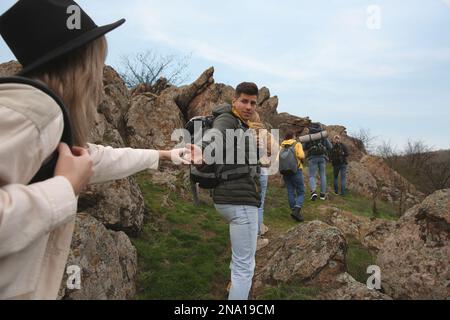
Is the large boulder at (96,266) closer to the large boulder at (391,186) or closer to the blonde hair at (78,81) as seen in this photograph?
the blonde hair at (78,81)

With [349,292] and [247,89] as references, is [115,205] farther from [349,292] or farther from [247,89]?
[349,292]

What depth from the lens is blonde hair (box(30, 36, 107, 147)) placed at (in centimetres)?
145

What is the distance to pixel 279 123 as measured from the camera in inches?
1002

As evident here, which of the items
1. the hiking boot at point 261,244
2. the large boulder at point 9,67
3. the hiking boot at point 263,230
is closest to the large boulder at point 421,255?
the hiking boot at point 261,244

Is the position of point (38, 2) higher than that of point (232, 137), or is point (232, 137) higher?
point (38, 2)

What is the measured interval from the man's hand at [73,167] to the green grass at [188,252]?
3598 mm

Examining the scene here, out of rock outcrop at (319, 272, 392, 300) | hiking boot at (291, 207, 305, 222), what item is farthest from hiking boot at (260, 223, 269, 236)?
rock outcrop at (319, 272, 392, 300)

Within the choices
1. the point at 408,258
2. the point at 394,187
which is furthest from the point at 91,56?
the point at 394,187

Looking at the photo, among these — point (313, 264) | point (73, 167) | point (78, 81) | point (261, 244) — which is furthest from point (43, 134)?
point (261, 244)

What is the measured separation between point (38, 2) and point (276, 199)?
11479mm

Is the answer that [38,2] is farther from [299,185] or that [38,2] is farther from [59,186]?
[299,185]

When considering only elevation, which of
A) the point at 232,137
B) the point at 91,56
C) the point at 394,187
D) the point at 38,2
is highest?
the point at 38,2

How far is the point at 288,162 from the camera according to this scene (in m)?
8.82

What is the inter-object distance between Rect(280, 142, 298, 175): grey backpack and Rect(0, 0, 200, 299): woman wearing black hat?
745cm
